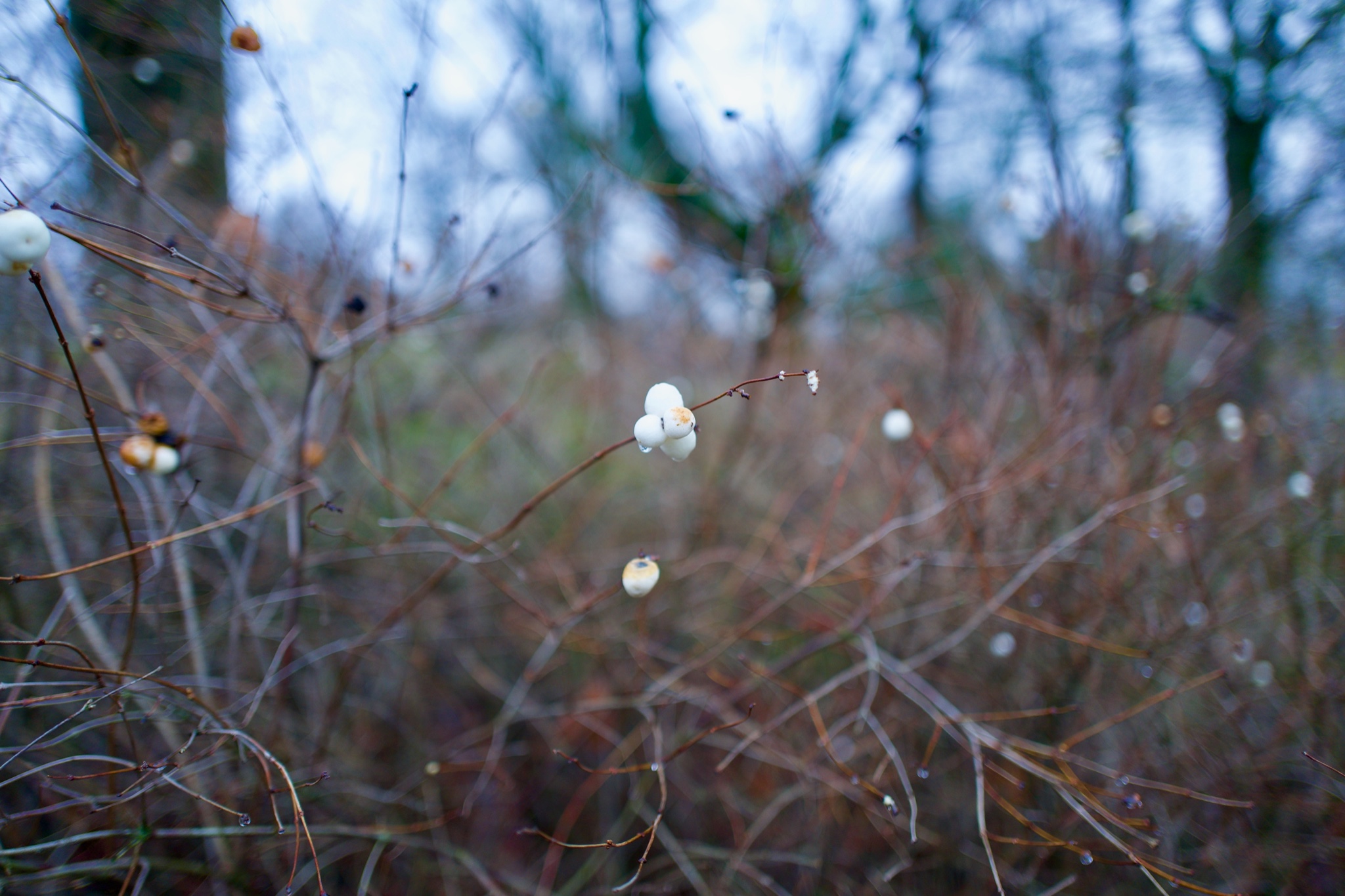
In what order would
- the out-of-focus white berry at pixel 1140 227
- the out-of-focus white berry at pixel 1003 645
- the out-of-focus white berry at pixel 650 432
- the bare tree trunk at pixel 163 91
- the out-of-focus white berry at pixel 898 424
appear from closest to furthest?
the out-of-focus white berry at pixel 650 432 → the bare tree trunk at pixel 163 91 → the out-of-focus white berry at pixel 898 424 → the out-of-focus white berry at pixel 1003 645 → the out-of-focus white berry at pixel 1140 227

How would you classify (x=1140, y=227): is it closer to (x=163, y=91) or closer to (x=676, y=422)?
(x=676, y=422)

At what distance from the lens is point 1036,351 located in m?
2.57

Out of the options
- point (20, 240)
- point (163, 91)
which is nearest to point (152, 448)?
point (20, 240)

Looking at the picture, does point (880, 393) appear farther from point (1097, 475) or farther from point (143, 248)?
point (143, 248)

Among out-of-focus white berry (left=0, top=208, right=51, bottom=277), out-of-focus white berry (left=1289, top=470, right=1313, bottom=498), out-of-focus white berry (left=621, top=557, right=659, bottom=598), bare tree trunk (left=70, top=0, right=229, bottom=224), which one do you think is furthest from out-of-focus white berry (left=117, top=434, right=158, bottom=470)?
out-of-focus white berry (left=1289, top=470, right=1313, bottom=498)

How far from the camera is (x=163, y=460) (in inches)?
51.6

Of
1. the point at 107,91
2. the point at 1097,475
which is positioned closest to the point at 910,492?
the point at 1097,475

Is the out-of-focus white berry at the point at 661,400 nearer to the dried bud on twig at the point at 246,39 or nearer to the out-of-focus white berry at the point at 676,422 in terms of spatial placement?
the out-of-focus white berry at the point at 676,422

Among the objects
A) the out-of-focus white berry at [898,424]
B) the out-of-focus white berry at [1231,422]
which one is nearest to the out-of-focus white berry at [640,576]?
the out-of-focus white berry at [898,424]

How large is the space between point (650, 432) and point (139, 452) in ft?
3.93

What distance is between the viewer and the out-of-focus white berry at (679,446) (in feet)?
3.18

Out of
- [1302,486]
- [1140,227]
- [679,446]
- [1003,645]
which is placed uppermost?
[679,446]

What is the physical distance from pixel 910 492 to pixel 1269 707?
1318 mm

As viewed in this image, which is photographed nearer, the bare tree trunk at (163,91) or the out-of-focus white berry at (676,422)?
the out-of-focus white berry at (676,422)
